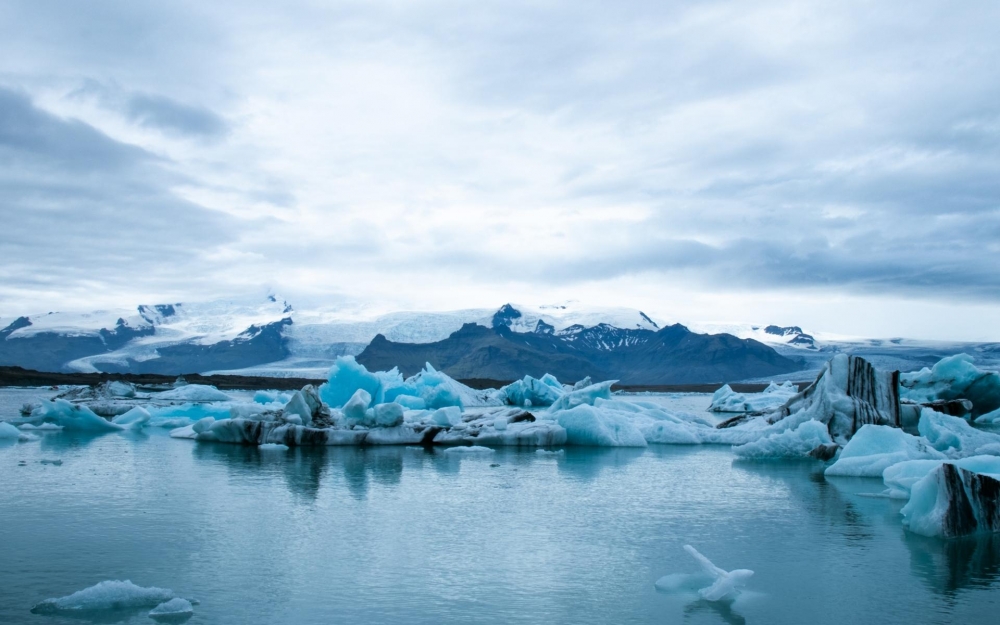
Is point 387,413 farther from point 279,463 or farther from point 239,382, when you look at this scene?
point 239,382

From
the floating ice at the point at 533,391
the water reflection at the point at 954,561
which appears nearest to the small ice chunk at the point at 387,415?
the water reflection at the point at 954,561

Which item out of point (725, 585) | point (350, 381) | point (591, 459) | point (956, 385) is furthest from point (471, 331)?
point (725, 585)

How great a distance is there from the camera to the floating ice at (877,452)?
9672mm

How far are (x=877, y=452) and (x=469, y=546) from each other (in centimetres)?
670

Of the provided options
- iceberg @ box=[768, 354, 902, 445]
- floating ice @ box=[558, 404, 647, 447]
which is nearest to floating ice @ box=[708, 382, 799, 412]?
iceberg @ box=[768, 354, 902, 445]

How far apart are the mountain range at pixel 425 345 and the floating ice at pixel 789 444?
61.4 m

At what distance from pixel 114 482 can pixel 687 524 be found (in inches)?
242

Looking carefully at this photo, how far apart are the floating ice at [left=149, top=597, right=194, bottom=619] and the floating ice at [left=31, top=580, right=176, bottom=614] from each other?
0.16 meters

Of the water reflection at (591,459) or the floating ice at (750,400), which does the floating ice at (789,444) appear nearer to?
the water reflection at (591,459)

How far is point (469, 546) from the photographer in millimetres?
5797

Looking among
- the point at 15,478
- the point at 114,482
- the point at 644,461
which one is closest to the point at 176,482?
the point at 114,482

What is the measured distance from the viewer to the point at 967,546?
5941 millimetres

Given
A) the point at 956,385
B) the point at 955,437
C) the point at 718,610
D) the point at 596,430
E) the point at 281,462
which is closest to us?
the point at 718,610

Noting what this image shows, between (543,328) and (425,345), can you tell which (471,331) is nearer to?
(425,345)
